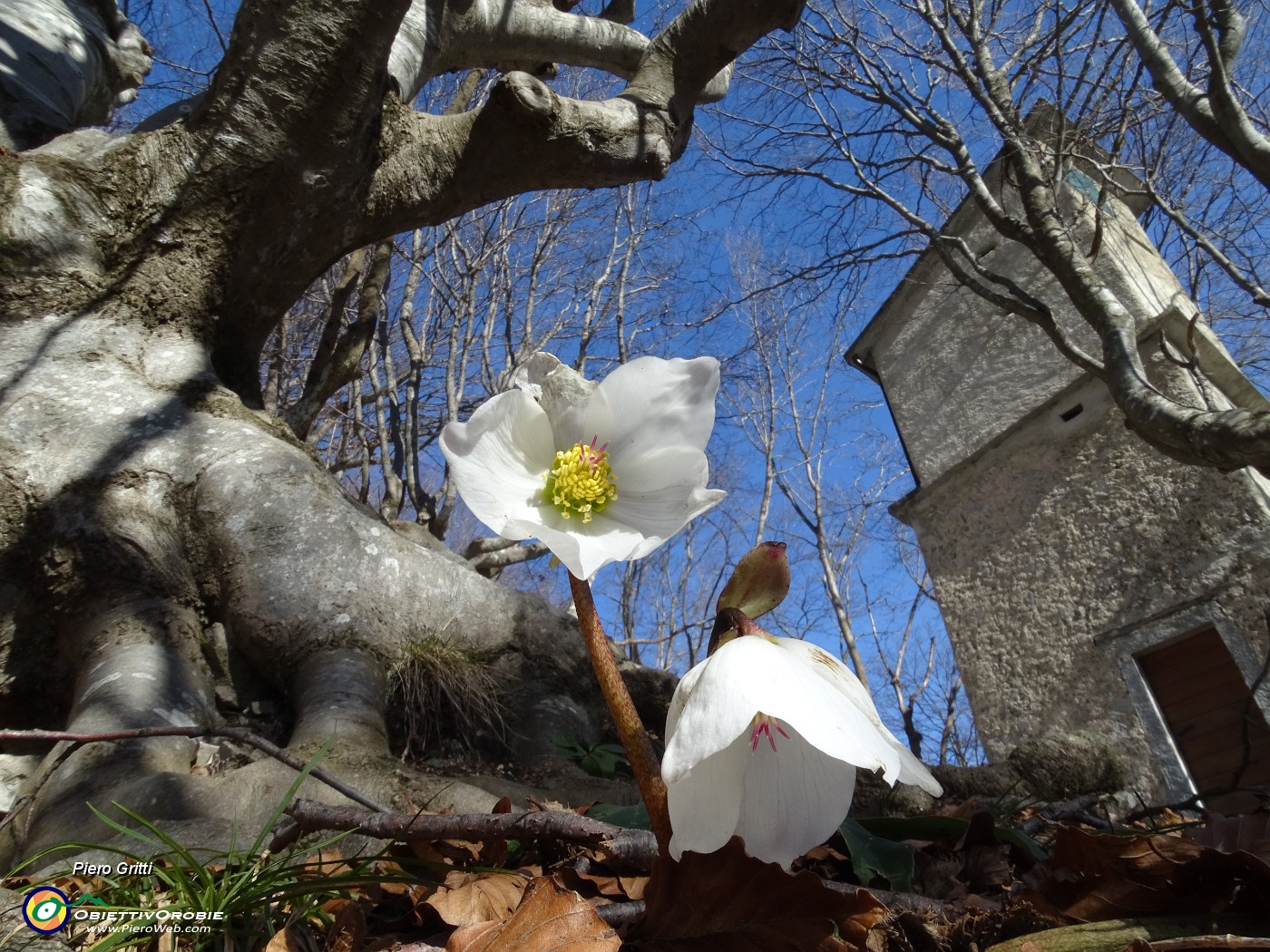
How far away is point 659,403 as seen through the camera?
0.82 m

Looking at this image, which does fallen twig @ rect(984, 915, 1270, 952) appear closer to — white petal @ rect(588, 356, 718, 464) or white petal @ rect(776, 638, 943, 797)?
white petal @ rect(776, 638, 943, 797)

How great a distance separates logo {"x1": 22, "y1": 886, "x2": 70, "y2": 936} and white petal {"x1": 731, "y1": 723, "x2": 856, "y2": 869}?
2.19ft

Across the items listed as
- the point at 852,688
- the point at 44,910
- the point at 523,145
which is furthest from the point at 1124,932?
the point at 523,145

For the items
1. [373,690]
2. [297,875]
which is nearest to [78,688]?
[373,690]

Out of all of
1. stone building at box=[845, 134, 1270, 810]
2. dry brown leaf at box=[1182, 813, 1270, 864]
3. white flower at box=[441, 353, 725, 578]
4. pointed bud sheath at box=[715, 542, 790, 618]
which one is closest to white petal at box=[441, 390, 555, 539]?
white flower at box=[441, 353, 725, 578]

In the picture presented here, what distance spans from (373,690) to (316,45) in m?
2.19

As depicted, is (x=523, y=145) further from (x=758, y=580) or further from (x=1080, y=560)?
(x=1080, y=560)

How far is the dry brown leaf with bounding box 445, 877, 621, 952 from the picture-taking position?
0.57 meters

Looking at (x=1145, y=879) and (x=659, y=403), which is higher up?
(x=659, y=403)

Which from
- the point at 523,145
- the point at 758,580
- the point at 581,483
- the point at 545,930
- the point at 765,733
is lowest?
the point at 545,930

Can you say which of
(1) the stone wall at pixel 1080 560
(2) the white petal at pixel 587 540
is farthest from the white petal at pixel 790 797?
(1) the stone wall at pixel 1080 560

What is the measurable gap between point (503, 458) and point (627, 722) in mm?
326

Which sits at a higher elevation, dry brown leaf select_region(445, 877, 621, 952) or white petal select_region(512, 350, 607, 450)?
white petal select_region(512, 350, 607, 450)

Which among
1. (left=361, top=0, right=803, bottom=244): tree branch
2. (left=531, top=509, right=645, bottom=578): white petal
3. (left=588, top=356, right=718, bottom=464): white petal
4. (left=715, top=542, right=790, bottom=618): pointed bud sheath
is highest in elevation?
(left=361, top=0, right=803, bottom=244): tree branch
